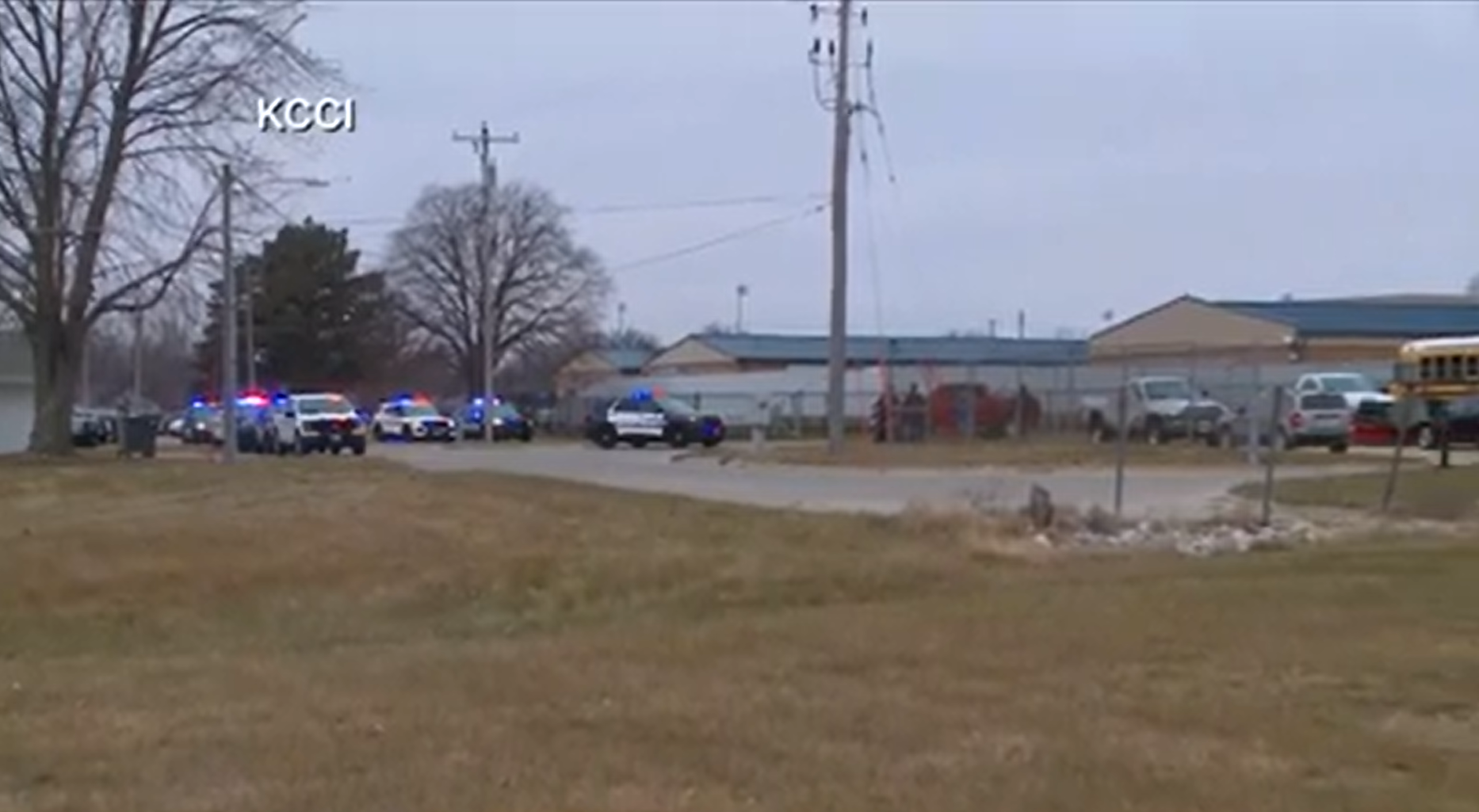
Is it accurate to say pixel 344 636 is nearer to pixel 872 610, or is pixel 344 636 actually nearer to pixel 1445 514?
pixel 872 610

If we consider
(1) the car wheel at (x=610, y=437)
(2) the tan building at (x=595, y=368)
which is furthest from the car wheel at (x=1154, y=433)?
(2) the tan building at (x=595, y=368)

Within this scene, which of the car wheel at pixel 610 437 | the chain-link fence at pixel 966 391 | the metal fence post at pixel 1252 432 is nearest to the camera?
the metal fence post at pixel 1252 432

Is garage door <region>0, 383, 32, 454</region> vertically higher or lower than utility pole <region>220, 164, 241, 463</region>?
lower

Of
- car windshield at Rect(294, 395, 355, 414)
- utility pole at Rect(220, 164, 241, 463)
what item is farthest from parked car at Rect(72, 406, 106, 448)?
utility pole at Rect(220, 164, 241, 463)

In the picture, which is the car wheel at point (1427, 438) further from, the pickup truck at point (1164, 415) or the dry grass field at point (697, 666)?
the dry grass field at point (697, 666)

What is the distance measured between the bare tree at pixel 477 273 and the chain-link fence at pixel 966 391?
19.6 ft

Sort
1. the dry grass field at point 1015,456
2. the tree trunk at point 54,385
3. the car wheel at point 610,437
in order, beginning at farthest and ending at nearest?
the car wheel at point 610,437 → the tree trunk at point 54,385 → the dry grass field at point 1015,456

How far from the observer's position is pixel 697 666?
40.4 feet

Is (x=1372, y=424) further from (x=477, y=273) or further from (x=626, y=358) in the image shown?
(x=626, y=358)

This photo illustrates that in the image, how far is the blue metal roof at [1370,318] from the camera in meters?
92.6

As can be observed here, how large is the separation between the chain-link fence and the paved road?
4.95 m

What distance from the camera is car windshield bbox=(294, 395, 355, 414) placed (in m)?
55.4

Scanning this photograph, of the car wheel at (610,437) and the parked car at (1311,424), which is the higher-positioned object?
the parked car at (1311,424)

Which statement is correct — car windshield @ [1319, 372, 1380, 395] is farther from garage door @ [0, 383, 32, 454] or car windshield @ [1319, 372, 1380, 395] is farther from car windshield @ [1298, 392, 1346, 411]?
garage door @ [0, 383, 32, 454]
